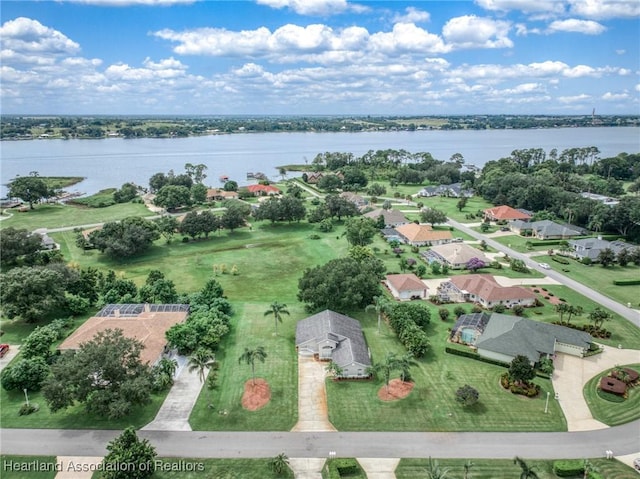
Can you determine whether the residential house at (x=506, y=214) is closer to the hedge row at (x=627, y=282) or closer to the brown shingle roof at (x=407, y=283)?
the hedge row at (x=627, y=282)

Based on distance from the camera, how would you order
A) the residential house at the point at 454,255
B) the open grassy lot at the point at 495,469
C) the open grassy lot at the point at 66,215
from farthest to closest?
the open grassy lot at the point at 66,215 → the residential house at the point at 454,255 → the open grassy lot at the point at 495,469

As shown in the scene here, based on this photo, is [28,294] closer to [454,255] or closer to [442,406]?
[442,406]

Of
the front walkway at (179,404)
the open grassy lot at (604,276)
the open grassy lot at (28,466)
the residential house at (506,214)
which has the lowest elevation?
the open grassy lot at (28,466)

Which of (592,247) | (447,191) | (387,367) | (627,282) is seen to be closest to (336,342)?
(387,367)

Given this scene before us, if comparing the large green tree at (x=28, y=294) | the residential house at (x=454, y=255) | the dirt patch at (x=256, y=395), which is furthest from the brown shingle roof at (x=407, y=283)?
the large green tree at (x=28, y=294)

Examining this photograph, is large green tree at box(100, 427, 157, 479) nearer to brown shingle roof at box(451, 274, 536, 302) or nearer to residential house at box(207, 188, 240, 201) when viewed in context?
brown shingle roof at box(451, 274, 536, 302)

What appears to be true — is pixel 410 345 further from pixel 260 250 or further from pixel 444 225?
pixel 444 225
